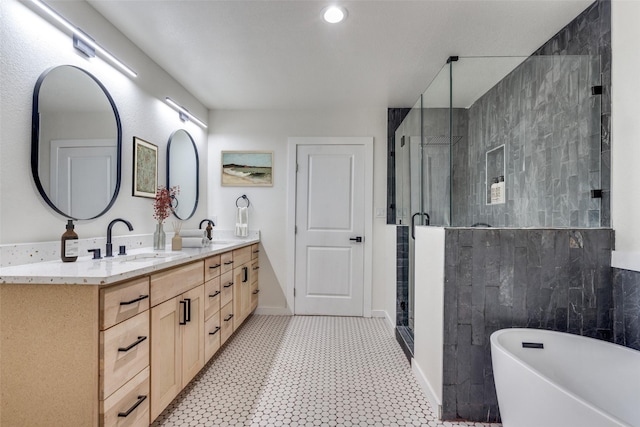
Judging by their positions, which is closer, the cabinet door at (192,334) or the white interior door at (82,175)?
the white interior door at (82,175)

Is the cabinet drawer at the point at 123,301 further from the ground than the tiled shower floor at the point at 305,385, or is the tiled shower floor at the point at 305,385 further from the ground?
the cabinet drawer at the point at 123,301

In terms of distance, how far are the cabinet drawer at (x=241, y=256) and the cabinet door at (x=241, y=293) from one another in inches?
1.9

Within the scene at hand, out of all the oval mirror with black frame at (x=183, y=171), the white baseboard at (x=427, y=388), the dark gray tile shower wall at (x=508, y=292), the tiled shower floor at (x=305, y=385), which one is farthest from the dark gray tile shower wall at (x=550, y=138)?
the oval mirror with black frame at (x=183, y=171)

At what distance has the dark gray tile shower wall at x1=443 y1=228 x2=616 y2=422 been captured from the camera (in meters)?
1.65

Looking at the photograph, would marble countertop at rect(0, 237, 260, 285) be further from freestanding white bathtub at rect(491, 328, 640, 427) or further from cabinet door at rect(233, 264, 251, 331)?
freestanding white bathtub at rect(491, 328, 640, 427)

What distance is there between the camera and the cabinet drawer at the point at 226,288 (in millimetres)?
2431

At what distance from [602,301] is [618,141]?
2.77 ft

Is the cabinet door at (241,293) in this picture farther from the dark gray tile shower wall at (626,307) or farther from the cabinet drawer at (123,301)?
the dark gray tile shower wall at (626,307)

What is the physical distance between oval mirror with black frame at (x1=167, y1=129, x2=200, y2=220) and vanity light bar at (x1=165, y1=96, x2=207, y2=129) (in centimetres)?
14

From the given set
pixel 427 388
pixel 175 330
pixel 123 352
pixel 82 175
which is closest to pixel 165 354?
pixel 175 330

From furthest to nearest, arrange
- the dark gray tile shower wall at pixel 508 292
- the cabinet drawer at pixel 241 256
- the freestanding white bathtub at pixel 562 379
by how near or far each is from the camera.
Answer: the cabinet drawer at pixel 241 256 → the dark gray tile shower wall at pixel 508 292 → the freestanding white bathtub at pixel 562 379

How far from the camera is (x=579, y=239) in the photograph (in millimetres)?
1657

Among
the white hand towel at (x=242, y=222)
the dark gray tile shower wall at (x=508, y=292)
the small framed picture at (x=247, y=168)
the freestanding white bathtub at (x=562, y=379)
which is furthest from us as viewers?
the small framed picture at (x=247, y=168)

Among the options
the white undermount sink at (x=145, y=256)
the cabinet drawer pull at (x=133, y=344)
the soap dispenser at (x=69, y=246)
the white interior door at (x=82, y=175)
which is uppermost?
the white interior door at (x=82, y=175)
